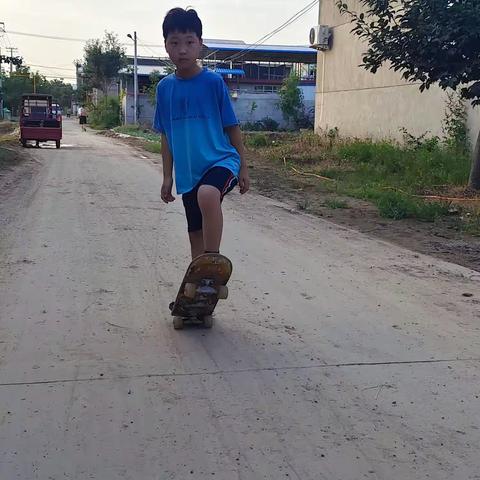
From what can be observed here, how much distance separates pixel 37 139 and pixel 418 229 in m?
19.8

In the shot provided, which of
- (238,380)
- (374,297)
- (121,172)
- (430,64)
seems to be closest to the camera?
(238,380)

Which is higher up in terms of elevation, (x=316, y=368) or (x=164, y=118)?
(x=164, y=118)

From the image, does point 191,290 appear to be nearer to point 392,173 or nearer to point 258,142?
point 392,173

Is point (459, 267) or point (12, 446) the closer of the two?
point (12, 446)

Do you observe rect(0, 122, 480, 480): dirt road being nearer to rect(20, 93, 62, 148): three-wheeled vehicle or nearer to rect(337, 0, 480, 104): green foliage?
rect(337, 0, 480, 104): green foliage

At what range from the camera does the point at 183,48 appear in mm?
3748

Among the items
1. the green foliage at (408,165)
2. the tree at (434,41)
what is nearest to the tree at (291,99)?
the green foliage at (408,165)

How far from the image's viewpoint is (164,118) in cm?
402

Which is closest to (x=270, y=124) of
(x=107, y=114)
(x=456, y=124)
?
(x=107, y=114)

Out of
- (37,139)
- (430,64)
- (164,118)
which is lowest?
(37,139)

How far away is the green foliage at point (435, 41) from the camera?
919 centimetres

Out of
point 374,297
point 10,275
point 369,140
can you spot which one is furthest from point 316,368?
point 369,140

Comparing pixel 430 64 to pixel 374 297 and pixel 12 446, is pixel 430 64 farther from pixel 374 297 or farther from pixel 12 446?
pixel 12 446

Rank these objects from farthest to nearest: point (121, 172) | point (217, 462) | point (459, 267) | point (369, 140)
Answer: point (369, 140)
point (121, 172)
point (459, 267)
point (217, 462)
